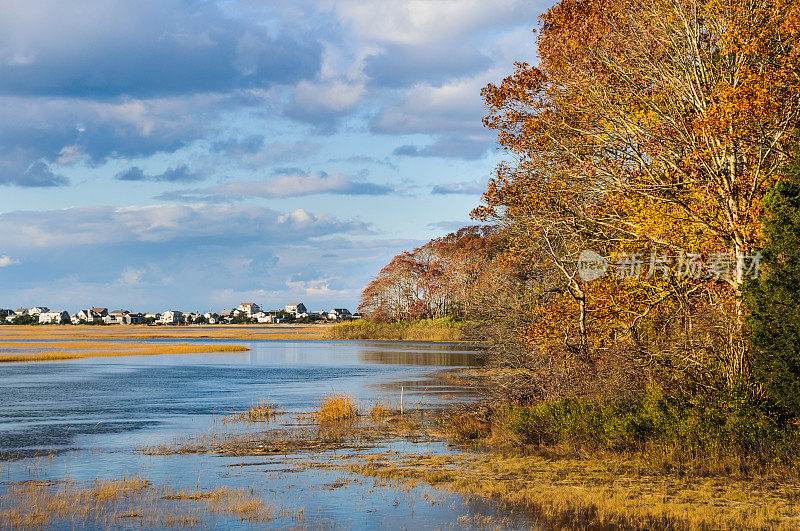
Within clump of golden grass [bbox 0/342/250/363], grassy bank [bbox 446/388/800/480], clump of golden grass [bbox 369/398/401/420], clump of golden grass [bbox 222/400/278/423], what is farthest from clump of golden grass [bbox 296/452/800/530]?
clump of golden grass [bbox 0/342/250/363]

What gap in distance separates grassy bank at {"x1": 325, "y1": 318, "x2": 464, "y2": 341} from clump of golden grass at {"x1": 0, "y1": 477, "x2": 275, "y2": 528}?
75839 millimetres

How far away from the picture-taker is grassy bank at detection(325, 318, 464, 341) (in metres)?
101

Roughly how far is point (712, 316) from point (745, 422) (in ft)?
10.5

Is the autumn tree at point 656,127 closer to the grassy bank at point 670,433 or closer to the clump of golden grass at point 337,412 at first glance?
the grassy bank at point 670,433

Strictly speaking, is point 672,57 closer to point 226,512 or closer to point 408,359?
point 226,512

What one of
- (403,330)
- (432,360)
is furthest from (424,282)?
(432,360)

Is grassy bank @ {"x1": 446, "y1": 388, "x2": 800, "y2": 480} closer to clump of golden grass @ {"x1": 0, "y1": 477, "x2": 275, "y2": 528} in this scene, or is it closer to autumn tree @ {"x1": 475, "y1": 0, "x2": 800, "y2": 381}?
autumn tree @ {"x1": 475, "y1": 0, "x2": 800, "y2": 381}

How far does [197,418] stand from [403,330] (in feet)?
268

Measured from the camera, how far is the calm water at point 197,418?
1505 centimetres

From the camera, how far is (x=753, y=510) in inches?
528

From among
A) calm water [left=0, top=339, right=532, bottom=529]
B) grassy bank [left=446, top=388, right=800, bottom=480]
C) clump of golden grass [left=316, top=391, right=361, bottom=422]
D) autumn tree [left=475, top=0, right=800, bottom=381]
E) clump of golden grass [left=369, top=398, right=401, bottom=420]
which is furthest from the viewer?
clump of golden grass [left=369, top=398, right=401, bottom=420]

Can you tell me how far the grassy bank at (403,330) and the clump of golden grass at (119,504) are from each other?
75839mm

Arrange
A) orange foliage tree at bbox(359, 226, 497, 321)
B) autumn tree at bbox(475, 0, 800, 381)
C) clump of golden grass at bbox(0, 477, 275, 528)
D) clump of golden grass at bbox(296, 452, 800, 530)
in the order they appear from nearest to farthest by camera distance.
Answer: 1. clump of golden grass at bbox(296, 452, 800, 530)
2. clump of golden grass at bbox(0, 477, 275, 528)
3. autumn tree at bbox(475, 0, 800, 381)
4. orange foliage tree at bbox(359, 226, 497, 321)

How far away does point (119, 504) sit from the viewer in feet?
49.8
